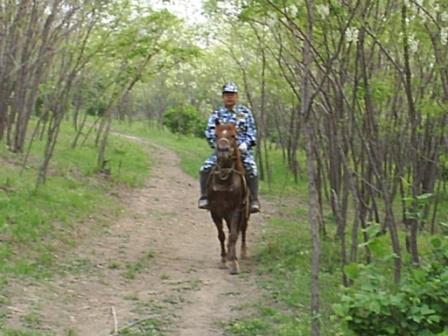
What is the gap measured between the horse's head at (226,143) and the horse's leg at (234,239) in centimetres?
95

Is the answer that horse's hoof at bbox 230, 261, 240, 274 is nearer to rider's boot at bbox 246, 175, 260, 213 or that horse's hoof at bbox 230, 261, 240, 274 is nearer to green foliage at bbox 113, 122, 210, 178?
rider's boot at bbox 246, 175, 260, 213

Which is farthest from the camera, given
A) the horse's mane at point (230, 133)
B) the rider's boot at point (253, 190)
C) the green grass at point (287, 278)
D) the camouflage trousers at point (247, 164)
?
the rider's boot at point (253, 190)

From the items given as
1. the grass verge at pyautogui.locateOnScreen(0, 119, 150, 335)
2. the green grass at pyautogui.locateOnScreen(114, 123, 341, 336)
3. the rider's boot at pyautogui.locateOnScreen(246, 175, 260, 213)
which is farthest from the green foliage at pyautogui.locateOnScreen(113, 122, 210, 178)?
the rider's boot at pyautogui.locateOnScreen(246, 175, 260, 213)

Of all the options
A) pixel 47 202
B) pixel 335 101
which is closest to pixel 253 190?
pixel 335 101

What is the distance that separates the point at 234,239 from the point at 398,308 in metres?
5.90

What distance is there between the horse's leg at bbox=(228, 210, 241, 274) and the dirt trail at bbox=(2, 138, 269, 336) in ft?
0.49

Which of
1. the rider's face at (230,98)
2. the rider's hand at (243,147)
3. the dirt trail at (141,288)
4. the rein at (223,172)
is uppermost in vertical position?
the rider's face at (230,98)

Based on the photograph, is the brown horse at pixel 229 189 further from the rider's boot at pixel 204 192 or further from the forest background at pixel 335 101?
the forest background at pixel 335 101

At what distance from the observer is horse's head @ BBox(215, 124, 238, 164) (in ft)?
36.0

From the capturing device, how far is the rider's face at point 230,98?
1133 centimetres

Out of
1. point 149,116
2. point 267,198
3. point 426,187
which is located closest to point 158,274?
point 426,187

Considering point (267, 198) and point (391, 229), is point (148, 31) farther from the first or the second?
point (391, 229)

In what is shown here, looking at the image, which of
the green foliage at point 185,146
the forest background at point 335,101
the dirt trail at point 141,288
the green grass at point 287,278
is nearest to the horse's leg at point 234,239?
the dirt trail at point 141,288

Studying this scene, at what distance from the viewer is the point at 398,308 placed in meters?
5.86
